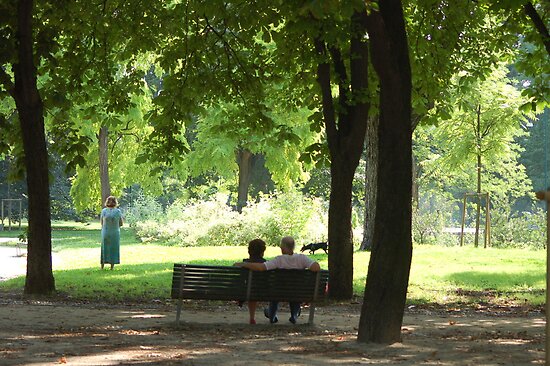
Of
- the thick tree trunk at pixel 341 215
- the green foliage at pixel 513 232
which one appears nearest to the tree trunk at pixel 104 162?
the green foliage at pixel 513 232

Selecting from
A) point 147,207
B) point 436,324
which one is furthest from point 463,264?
point 147,207

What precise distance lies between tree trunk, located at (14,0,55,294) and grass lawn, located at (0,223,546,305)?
904mm

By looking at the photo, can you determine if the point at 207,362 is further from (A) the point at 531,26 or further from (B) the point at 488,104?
(B) the point at 488,104

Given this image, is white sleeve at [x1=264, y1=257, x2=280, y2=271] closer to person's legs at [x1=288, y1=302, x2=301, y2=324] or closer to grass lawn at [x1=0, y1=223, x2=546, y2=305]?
person's legs at [x1=288, y1=302, x2=301, y2=324]

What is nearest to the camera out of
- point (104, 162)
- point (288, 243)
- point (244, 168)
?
point (288, 243)

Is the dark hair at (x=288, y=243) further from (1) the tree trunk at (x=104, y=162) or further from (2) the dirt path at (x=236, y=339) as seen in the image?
(1) the tree trunk at (x=104, y=162)

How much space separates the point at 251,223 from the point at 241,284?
23364 mm

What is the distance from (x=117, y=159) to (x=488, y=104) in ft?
57.8

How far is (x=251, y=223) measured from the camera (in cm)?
3559

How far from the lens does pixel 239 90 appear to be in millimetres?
19609

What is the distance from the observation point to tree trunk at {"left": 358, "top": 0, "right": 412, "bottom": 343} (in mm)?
10320

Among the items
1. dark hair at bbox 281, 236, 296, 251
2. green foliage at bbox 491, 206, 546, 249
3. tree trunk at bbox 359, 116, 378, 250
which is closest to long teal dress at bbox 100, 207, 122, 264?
tree trunk at bbox 359, 116, 378, 250

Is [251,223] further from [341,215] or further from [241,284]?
[241,284]

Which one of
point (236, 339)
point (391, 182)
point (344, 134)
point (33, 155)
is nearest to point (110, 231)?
point (33, 155)
